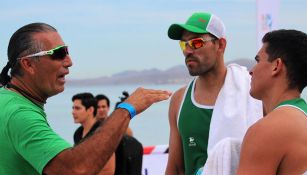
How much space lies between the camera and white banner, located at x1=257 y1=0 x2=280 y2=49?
651cm

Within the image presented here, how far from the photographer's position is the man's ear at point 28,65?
2363 millimetres

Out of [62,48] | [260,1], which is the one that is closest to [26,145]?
[62,48]

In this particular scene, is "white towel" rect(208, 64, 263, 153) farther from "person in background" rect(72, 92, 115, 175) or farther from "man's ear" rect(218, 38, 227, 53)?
"person in background" rect(72, 92, 115, 175)

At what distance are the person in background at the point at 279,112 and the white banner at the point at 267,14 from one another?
4205 millimetres

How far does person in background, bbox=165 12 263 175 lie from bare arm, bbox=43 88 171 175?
1.15 metres

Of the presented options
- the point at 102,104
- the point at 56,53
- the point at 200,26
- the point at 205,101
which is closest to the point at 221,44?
the point at 200,26

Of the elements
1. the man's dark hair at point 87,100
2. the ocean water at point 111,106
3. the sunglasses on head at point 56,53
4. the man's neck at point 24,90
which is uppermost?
the sunglasses on head at point 56,53

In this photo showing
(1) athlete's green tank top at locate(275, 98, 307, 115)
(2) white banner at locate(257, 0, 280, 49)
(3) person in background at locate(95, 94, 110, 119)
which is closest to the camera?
(1) athlete's green tank top at locate(275, 98, 307, 115)

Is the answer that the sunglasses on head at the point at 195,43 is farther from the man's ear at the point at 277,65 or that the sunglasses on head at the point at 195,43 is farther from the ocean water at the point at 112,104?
the ocean water at the point at 112,104

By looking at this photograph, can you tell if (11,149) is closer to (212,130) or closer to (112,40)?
(212,130)

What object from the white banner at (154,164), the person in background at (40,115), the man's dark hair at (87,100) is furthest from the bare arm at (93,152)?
the white banner at (154,164)

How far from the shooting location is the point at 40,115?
221cm

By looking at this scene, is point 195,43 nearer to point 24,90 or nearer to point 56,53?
point 56,53

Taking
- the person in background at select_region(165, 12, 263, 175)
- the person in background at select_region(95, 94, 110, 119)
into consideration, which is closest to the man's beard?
the person in background at select_region(165, 12, 263, 175)
